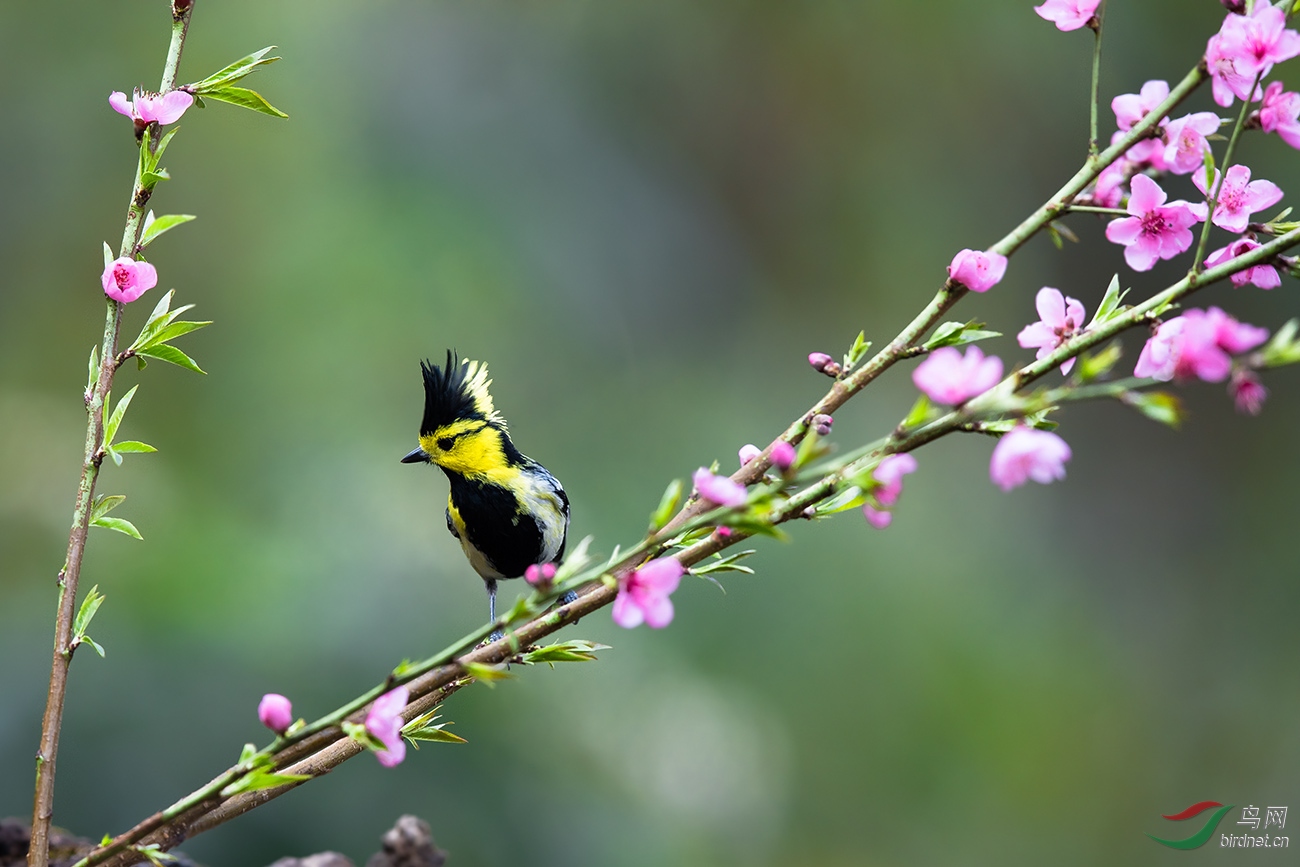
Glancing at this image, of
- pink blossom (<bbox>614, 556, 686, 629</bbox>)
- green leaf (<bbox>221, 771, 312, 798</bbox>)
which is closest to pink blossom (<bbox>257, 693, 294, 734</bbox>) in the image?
green leaf (<bbox>221, 771, 312, 798</bbox>)

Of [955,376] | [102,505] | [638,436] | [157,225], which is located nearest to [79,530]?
[102,505]

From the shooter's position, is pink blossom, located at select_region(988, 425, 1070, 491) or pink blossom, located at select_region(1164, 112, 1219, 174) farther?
pink blossom, located at select_region(1164, 112, 1219, 174)

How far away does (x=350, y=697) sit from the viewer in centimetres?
131

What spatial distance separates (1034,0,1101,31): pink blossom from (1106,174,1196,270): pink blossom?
87mm

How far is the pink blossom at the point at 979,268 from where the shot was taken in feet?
1.64

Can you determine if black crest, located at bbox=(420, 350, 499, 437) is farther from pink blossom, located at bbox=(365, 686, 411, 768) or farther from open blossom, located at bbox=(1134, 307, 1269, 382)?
open blossom, located at bbox=(1134, 307, 1269, 382)

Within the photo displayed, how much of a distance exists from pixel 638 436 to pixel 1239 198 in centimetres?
152

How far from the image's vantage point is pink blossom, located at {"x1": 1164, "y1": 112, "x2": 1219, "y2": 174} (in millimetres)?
510

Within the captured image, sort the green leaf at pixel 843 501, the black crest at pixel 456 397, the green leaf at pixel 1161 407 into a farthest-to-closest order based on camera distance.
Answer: the black crest at pixel 456 397 → the green leaf at pixel 843 501 → the green leaf at pixel 1161 407

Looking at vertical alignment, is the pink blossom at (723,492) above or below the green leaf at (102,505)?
below

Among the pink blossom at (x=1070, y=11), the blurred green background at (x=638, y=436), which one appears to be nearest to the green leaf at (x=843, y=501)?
the pink blossom at (x=1070, y=11)

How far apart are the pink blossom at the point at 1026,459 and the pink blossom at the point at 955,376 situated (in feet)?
0.07

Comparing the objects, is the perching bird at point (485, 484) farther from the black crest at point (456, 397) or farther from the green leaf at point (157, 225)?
the green leaf at point (157, 225)

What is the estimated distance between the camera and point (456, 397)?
31.2 inches
